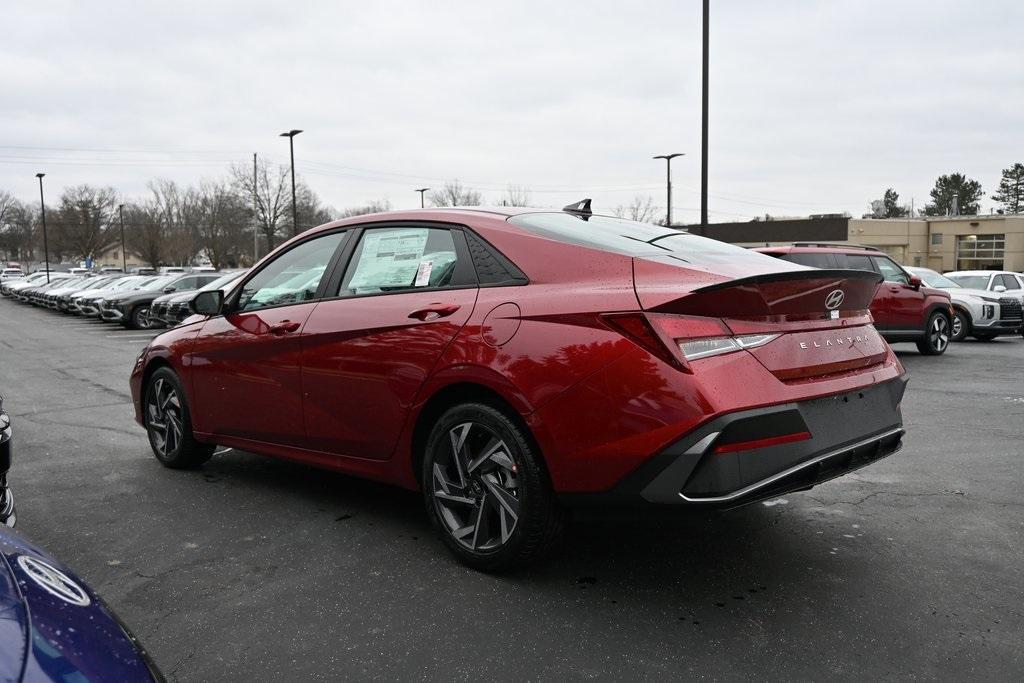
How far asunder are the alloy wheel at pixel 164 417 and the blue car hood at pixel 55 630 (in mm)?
3664

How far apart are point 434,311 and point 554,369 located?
77 centimetres

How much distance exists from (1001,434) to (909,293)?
756 centimetres

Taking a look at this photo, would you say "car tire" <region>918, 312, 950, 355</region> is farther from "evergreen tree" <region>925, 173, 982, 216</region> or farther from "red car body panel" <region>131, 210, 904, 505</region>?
"evergreen tree" <region>925, 173, 982, 216</region>

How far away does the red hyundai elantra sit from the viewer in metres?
2.90

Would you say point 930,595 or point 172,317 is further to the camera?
point 172,317

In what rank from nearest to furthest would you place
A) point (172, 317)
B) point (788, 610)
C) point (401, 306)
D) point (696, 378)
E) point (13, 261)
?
point (696, 378)
point (788, 610)
point (401, 306)
point (172, 317)
point (13, 261)

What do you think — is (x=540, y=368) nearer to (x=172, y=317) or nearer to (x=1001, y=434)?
(x=1001, y=434)

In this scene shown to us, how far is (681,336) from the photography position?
2.90 metres

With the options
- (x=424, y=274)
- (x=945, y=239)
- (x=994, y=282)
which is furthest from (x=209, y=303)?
(x=945, y=239)

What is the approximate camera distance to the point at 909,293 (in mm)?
13336

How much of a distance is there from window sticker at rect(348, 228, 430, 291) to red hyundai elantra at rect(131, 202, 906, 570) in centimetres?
1

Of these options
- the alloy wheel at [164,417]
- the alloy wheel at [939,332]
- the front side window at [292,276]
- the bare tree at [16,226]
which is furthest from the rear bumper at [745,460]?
the bare tree at [16,226]

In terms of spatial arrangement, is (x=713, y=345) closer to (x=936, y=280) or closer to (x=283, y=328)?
(x=283, y=328)

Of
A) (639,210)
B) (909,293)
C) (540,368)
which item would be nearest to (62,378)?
(540,368)
